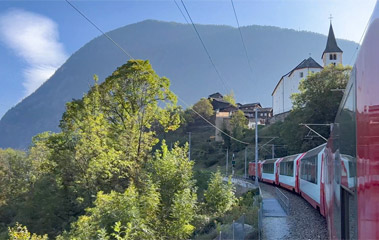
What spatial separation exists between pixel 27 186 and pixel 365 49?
120 feet

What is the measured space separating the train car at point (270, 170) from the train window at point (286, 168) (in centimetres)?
317

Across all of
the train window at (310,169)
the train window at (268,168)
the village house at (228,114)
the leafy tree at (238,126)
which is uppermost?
the village house at (228,114)

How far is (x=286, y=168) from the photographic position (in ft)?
84.1

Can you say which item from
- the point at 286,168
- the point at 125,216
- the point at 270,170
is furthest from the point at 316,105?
the point at 125,216

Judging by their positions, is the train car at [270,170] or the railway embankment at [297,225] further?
the train car at [270,170]

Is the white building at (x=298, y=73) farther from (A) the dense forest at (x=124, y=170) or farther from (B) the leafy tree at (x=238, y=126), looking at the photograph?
(A) the dense forest at (x=124, y=170)

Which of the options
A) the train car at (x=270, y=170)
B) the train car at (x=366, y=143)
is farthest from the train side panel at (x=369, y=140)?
the train car at (x=270, y=170)

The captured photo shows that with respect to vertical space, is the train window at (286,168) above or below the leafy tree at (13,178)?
above

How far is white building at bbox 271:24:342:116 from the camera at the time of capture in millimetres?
76688

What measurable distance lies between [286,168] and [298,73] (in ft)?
197

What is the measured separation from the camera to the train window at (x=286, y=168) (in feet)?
77.9

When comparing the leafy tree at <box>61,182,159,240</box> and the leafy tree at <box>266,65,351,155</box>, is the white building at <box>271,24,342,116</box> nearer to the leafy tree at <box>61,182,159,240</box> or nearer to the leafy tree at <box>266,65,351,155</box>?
the leafy tree at <box>266,65,351,155</box>

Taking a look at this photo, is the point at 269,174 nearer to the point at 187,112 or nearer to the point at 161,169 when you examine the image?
the point at 161,169

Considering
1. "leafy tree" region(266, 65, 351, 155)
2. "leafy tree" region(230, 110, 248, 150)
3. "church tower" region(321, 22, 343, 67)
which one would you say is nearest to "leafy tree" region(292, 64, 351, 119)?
"leafy tree" region(266, 65, 351, 155)
